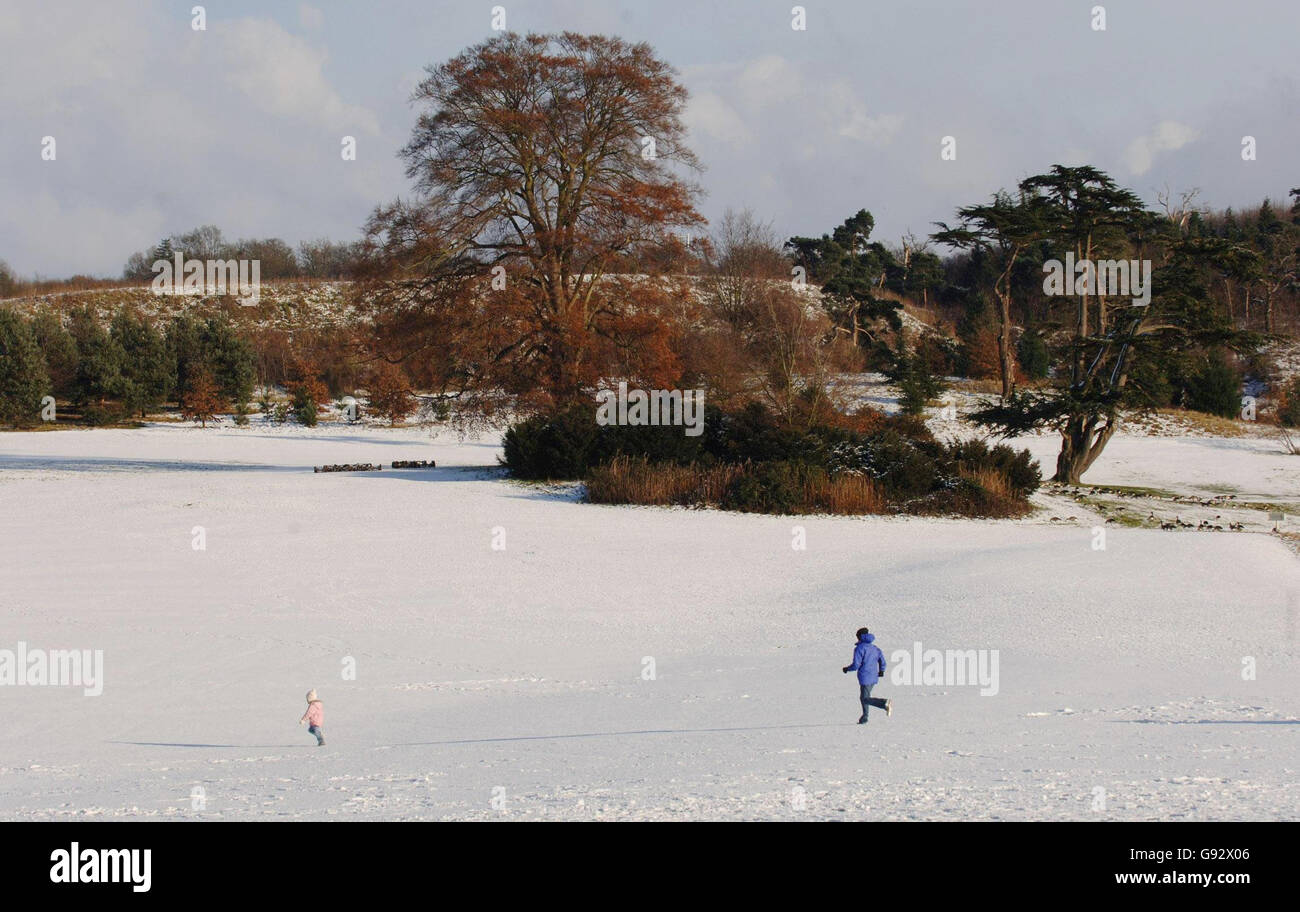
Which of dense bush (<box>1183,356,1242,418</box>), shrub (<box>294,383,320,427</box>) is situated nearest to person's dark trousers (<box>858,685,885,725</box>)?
dense bush (<box>1183,356,1242,418</box>)

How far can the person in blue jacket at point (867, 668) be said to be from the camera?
890cm

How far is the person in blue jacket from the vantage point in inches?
350

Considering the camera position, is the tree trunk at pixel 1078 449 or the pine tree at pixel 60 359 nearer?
the tree trunk at pixel 1078 449

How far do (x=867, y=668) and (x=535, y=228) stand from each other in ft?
79.1

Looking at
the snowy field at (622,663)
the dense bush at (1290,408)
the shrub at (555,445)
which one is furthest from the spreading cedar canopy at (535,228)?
the dense bush at (1290,408)

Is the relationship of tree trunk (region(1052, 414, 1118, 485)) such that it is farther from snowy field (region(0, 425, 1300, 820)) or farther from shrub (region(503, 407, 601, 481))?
shrub (region(503, 407, 601, 481))

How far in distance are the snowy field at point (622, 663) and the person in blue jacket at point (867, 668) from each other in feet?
0.64

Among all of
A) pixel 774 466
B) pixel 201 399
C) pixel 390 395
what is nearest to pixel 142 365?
pixel 201 399

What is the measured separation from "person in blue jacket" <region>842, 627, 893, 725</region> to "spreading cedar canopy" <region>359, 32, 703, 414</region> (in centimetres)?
2117

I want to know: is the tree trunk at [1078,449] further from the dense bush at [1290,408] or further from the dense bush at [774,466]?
the dense bush at [1290,408]

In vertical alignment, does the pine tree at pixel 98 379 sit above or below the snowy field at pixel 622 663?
above

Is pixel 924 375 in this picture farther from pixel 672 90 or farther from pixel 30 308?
pixel 30 308

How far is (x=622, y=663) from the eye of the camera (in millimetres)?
12023

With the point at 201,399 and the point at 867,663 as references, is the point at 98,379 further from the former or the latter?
the point at 867,663
